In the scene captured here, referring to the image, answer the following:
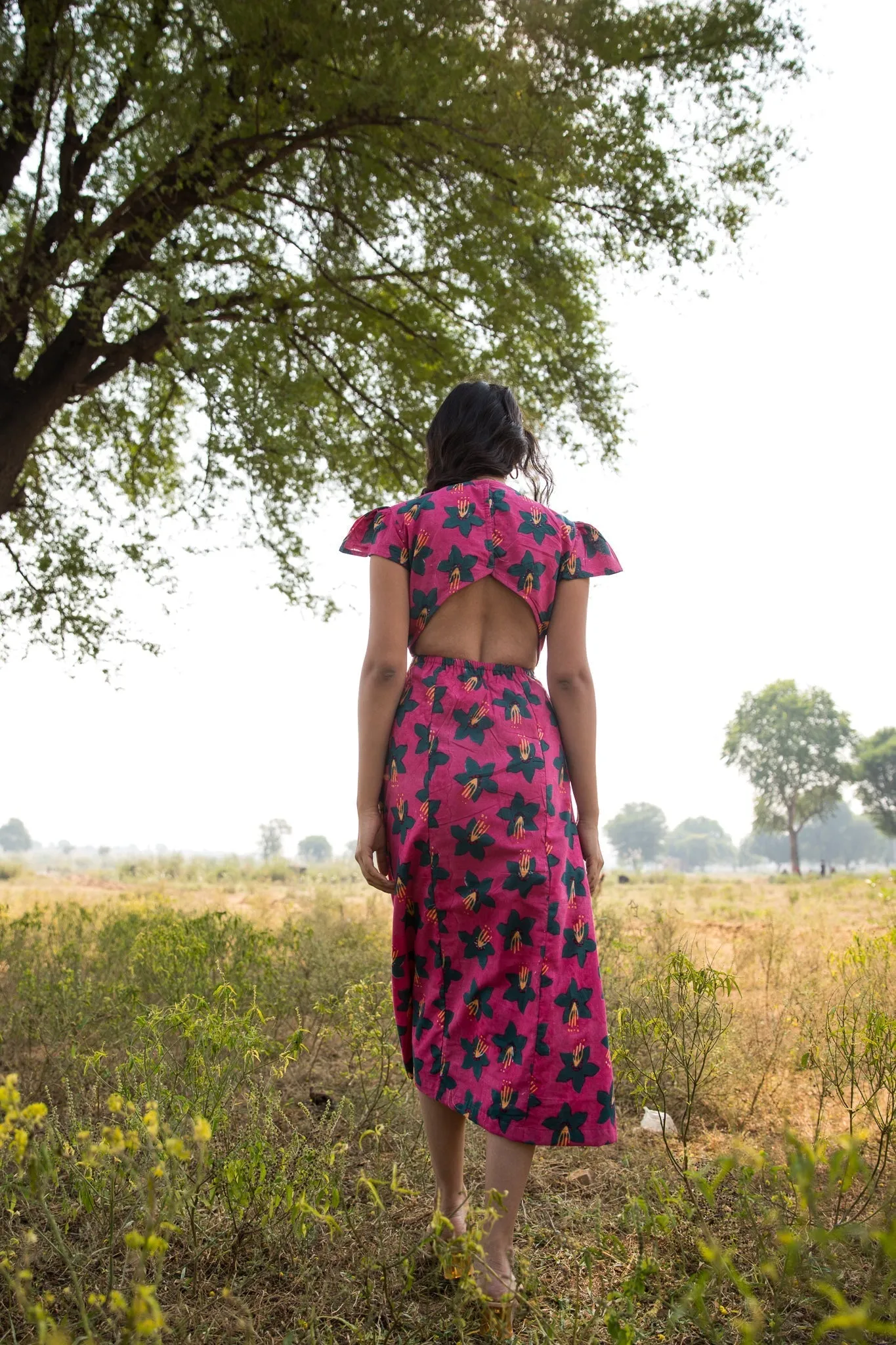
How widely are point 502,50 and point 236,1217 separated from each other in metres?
6.05

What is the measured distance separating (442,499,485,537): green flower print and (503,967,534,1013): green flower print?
117cm

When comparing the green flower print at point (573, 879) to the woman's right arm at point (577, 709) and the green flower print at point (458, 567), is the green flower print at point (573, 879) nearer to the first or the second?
the woman's right arm at point (577, 709)

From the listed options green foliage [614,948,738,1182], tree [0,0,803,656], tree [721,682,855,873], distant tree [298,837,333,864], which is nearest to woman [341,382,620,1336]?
green foliage [614,948,738,1182]

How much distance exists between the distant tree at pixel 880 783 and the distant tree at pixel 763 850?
57.2 metres

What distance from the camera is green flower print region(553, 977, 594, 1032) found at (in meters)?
2.19

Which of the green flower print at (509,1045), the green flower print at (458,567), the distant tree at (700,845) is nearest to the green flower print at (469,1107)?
the green flower print at (509,1045)

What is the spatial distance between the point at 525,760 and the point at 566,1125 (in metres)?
0.88

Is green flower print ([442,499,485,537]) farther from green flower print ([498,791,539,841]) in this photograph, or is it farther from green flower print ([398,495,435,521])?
green flower print ([498,791,539,841])

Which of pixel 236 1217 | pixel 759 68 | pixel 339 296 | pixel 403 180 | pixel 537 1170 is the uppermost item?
Result: pixel 759 68

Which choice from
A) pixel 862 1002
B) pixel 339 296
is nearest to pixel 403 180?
pixel 339 296

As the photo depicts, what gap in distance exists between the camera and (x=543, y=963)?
218 cm

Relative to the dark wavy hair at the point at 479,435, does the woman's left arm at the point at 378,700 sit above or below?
below

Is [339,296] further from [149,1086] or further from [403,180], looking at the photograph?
[149,1086]

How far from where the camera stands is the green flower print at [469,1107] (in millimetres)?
2117
